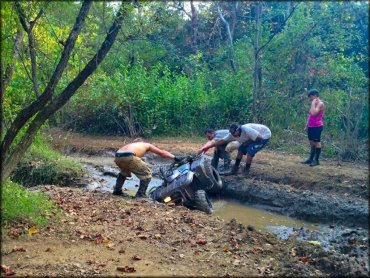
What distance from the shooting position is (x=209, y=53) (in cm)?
2380

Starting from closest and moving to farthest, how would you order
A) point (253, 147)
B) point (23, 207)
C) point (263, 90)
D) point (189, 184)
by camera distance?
1. point (23, 207)
2. point (189, 184)
3. point (253, 147)
4. point (263, 90)

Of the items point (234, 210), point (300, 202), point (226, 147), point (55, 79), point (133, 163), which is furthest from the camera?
point (226, 147)

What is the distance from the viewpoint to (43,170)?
11.2 meters

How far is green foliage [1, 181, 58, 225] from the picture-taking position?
22.1ft

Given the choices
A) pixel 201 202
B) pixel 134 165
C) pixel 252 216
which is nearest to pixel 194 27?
pixel 134 165

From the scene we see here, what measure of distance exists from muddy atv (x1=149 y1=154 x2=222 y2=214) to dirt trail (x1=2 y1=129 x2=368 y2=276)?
638 millimetres

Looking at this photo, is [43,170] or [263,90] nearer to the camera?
[43,170]

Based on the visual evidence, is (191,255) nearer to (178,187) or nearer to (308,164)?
(178,187)

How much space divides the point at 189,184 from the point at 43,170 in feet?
12.7

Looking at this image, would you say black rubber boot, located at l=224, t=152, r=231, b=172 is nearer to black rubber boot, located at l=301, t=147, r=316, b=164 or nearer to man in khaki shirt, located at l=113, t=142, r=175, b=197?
black rubber boot, located at l=301, t=147, r=316, b=164

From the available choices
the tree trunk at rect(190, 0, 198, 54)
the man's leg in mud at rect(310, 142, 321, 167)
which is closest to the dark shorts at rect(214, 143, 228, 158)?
the man's leg in mud at rect(310, 142, 321, 167)

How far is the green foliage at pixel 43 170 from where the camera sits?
11.1 metres

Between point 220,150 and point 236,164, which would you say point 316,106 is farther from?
point 220,150

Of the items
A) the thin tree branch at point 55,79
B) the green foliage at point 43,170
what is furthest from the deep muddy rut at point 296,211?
the thin tree branch at point 55,79
